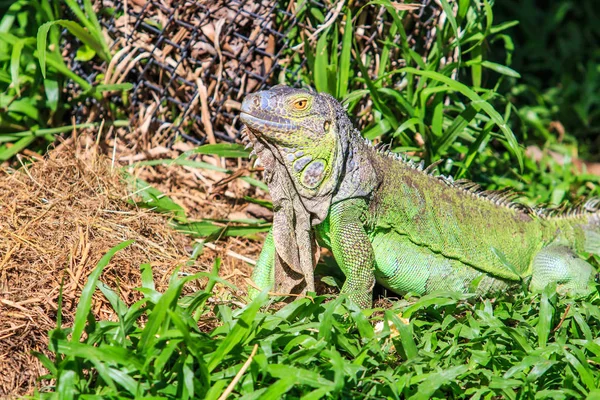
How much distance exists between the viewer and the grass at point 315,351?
9.68ft

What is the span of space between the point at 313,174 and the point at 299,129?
0.25 m

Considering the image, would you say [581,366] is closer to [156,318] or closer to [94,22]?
[156,318]

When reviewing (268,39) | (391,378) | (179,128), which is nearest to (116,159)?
(179,128)

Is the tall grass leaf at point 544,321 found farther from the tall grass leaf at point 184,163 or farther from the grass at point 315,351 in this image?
the tall grass leaf at point 184,163

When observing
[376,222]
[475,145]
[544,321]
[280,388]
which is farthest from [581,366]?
[475,145]

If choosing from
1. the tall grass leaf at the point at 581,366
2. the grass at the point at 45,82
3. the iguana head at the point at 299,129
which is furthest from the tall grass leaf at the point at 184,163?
the tall grass leaf at the point at 581,366

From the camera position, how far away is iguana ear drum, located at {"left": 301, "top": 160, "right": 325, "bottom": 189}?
3.73m

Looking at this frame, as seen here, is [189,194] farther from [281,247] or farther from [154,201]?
[281,247]

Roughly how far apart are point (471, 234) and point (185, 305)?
71.9 inches

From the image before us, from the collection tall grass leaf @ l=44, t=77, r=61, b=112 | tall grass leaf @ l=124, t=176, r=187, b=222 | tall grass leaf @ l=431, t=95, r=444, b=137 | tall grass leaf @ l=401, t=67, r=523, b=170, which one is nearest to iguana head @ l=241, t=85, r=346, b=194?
tall grass leaf @ l=401, t=67, r=523, b=170

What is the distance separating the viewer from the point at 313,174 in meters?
3.73

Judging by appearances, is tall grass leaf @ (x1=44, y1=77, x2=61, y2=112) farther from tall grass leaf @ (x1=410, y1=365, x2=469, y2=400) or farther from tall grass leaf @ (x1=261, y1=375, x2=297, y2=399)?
tall grass leaf @ (x1=410, y1=365, x2=469, y2=400)

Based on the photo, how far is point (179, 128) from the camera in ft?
17.5

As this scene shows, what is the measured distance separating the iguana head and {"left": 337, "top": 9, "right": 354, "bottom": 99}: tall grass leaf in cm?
118
